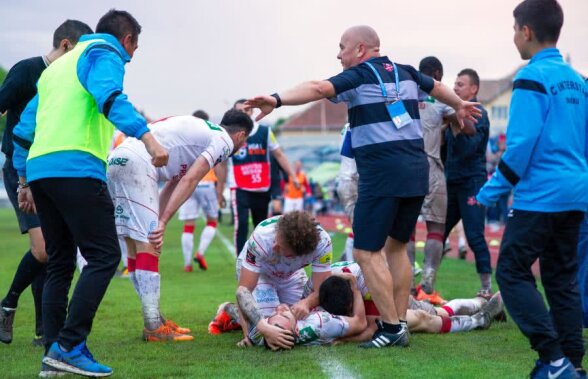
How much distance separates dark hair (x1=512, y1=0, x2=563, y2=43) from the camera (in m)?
5.14

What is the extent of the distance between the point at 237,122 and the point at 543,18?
333 centimetres

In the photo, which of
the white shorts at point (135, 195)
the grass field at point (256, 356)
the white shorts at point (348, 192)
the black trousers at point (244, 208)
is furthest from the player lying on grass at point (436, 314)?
the black trousers at point (244, 208)

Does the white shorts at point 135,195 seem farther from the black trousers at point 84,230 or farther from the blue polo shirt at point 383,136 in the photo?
the blue polo shirt at point 383,136

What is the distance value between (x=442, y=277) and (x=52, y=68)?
8296 mm

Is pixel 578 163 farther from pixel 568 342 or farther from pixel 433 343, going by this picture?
pixel 433 343

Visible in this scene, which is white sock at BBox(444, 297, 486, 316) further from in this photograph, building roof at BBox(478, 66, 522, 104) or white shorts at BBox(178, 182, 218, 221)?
building roof at BBox(478, 66, 522, 104)

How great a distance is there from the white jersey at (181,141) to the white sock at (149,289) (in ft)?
2.42

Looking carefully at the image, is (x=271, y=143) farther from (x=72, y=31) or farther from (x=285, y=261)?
(x=72, y=31)

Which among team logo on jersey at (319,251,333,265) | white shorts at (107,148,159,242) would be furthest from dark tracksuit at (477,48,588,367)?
white shorts at (107,148,159,242)

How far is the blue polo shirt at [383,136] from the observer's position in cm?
659

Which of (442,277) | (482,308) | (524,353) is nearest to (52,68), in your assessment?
(524,353)

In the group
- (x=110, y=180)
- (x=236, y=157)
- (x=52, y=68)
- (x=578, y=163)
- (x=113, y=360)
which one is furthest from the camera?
(x=236, y=157)

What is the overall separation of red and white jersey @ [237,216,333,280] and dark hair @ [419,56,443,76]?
10.2 feet

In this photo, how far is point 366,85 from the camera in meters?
6.55
